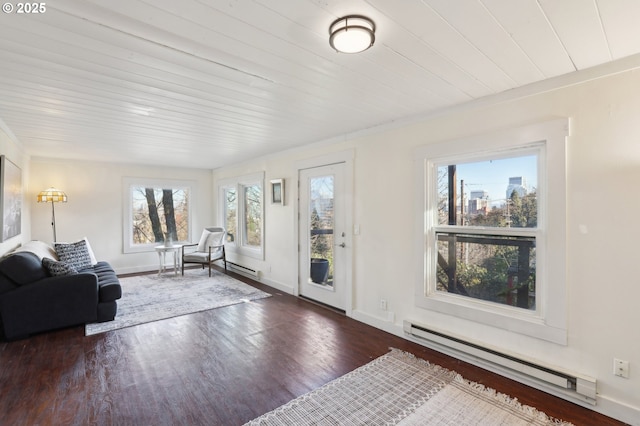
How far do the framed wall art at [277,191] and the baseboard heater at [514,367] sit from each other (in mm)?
2709

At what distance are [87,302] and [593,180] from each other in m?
4.71

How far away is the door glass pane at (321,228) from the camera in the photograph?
3998mm

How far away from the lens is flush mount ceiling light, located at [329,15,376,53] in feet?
4.70

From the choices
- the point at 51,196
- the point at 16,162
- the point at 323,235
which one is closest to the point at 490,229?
the point at 323,235

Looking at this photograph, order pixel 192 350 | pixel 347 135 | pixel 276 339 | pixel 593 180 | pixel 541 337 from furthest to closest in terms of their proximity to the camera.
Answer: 1. pixel 347 135
2. pixel 276 339
3. pixel 192 350
4. pixel 541 337
5. pixel 593 180

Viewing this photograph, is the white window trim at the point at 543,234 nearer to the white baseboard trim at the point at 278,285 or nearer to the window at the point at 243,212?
the white baseboard trim at the point at 278,285

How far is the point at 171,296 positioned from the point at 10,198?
85.7 inches

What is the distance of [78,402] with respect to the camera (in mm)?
2037

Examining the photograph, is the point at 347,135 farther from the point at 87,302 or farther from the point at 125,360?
the point at 87,302

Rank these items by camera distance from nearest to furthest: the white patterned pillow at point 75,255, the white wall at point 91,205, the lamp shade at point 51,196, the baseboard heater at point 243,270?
the white patterned pillow at point 75,255 → the lamp shade at point 51,196 → the white wall at point 91,205 → the baseboard heater at point 243,270

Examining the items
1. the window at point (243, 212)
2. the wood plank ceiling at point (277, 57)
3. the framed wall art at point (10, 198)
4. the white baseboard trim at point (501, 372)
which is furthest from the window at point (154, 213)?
the white baseboard trim at point (501, 372)

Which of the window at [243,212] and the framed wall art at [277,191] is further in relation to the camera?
the window at [243,212]

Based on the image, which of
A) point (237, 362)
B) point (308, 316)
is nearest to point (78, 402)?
point (237, 362)

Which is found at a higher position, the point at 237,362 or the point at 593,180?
the point at 593,180
